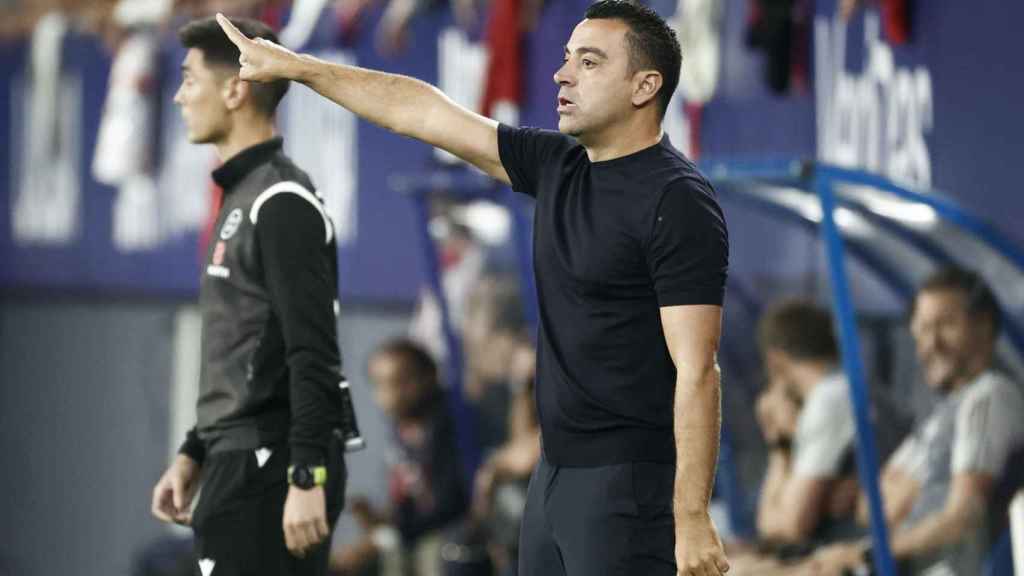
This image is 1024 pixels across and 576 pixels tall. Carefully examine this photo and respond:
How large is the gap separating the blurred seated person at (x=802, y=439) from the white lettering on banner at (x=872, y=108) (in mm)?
567

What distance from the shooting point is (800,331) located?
21.3ft

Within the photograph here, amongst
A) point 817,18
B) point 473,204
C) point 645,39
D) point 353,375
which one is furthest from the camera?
point 353,375

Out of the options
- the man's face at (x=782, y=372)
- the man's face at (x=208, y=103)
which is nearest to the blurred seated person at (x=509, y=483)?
the man's face at (x=782, y=372)

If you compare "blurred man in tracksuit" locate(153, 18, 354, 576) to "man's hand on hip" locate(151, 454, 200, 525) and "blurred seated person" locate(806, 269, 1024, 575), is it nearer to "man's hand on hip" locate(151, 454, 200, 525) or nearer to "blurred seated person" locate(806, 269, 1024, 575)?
"man's hand on hip" locate(151, 454, 200, 525)

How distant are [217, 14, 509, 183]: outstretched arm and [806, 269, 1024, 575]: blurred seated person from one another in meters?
2.35

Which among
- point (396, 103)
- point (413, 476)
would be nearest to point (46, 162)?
point (413, 476)

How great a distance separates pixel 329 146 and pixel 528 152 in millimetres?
6337

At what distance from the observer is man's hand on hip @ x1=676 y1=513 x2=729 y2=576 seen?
332 cm

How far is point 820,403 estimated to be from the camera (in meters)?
6.34

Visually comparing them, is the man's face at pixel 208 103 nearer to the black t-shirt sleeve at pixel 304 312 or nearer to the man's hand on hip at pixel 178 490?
the black t-shirt sleeve at pixel 304 312

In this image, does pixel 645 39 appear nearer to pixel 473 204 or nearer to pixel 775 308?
pixel 775 308

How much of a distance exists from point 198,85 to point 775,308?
2916 millimetres

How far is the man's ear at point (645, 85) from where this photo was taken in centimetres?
357

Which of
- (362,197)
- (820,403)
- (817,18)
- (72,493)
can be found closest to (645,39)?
(820,403)
